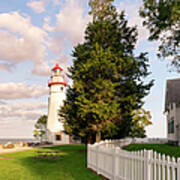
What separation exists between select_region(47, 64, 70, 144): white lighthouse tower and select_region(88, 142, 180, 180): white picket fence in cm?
2613

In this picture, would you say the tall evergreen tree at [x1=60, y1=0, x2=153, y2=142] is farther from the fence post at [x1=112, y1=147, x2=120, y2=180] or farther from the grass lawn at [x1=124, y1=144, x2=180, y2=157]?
the fence post at [x1=112, y1=147, x2=120, y2=180]

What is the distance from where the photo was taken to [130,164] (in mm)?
8047

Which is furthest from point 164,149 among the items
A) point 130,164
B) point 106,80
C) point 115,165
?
point 130,164

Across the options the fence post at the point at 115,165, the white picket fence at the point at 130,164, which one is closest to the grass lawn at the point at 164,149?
the white picket fence at the point at 130,164

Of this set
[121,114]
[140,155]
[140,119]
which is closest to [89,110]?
[121,114]

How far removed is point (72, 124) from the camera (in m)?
20.0

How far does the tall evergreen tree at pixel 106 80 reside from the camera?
17.4m

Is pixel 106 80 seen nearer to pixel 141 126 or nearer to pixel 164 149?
pixel 164 149

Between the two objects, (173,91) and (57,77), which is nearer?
(173,91)

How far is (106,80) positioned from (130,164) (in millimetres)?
10559

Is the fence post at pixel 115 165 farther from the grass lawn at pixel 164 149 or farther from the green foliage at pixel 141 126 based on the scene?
the green foliage at pixel 141 126

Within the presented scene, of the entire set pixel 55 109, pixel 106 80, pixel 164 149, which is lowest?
pixel 164 149

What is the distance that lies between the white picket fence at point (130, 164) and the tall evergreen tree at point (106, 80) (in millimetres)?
4995

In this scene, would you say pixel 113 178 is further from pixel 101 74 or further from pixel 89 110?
pixel 101 74
